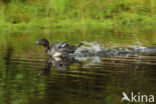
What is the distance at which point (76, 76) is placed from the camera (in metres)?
8.72

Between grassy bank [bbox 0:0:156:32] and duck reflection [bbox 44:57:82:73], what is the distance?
9181 mm

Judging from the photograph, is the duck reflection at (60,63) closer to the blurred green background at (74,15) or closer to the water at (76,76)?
the water at (76,76)

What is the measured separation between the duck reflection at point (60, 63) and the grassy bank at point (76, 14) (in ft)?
30.1

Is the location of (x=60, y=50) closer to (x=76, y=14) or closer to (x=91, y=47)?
(x=91, y=47)

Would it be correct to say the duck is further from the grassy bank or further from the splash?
the grassy bank

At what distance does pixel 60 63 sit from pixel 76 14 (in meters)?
11.7

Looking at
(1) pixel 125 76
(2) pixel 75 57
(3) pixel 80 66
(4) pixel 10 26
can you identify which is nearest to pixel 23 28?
(4) pixel 10 26

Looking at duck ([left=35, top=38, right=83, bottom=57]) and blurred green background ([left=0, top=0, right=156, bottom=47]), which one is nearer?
duck ([left=35, top=38, right=83, bottom=57])

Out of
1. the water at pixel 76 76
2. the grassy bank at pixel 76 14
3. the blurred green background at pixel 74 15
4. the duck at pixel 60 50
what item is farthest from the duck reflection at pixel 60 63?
the grassy bank at pixel 76 14

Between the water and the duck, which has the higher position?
the duck

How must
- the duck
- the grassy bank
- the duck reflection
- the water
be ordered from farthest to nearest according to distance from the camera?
1. the grassy bank
2. the duck
3. the duck reflection
4. the water

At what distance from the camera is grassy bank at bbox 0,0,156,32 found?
21297mm

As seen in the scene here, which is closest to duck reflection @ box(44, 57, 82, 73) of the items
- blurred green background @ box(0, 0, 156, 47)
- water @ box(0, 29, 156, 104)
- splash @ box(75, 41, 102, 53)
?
water @ box(0, 29, 156, 104)

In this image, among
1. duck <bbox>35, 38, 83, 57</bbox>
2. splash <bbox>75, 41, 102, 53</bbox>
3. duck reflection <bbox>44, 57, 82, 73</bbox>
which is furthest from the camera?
splash <bbox>75, 41, 102, 53</bbox>
